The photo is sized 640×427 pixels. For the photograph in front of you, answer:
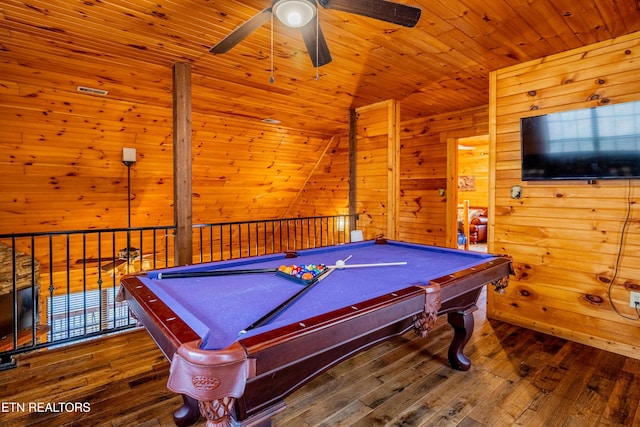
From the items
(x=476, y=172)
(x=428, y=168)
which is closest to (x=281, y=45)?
(x=428, y=168)

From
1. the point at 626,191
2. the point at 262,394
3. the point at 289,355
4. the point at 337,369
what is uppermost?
the point at 626,191

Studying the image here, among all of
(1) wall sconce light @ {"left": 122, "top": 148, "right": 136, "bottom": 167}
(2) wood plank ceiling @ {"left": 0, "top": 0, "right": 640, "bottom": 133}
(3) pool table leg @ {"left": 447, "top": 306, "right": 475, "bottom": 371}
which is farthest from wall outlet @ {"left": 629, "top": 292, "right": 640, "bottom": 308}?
(1) wall sconce light @ {"left": 122, "top": 148, "right": 136, "bottom": 167}

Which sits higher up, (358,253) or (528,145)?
(528,145)

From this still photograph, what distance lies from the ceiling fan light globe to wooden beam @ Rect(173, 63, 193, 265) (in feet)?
5.62

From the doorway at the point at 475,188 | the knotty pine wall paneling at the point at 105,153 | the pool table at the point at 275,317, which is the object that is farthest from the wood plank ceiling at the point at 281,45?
the doorway at the point at 475,188

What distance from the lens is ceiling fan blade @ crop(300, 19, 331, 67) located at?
1.94 m

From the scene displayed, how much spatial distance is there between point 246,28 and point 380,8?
2.45ft

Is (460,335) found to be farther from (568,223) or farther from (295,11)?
(295,11)

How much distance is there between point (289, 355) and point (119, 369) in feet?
6.36

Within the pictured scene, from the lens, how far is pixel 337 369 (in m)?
2.36

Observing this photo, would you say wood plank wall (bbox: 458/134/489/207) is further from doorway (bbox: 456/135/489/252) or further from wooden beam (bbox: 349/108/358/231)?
wooden beam (bbox: 349/108/358/231)

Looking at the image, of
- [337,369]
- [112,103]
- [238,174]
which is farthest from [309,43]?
[238,174]

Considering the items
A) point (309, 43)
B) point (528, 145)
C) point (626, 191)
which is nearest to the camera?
point (309, 43)

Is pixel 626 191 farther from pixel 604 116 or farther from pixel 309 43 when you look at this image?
pixel 309 43
